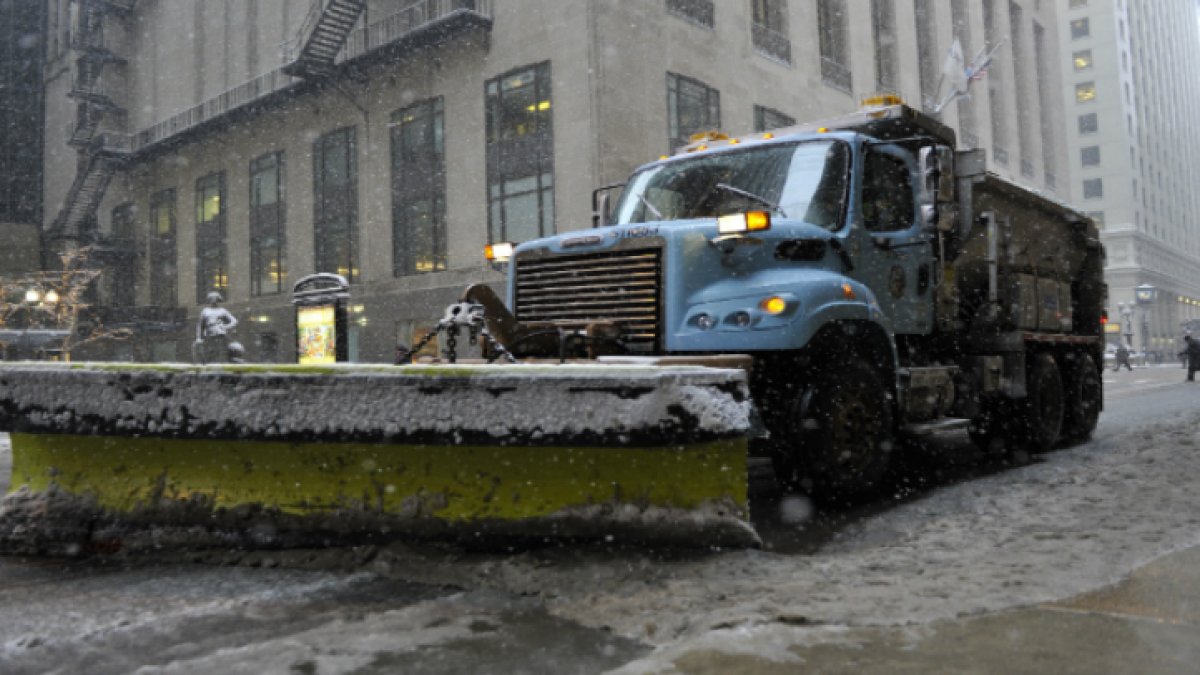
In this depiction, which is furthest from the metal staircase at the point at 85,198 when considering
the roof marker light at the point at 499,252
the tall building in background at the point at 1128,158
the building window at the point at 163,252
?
the tall building in background at the point at 1128,158

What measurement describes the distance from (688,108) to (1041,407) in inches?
724

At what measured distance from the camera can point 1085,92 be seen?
83.7 metres

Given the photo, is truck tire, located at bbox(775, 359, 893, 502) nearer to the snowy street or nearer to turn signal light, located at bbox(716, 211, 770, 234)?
the snowy street

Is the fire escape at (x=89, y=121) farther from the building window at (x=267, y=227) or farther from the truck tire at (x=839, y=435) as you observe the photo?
the truck tire at (x=839, y=435)

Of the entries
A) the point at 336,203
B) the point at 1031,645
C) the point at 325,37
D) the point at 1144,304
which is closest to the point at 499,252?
the point at 1031,645

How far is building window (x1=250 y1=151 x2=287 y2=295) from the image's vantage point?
109 feet

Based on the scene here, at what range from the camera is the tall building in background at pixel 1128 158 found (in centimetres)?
8019

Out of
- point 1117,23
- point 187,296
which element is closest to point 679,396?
point 187,296

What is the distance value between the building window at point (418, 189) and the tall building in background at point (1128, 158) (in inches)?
2502

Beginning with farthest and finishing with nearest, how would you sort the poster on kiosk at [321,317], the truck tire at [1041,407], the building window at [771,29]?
the building window at [771,29] < the poster on kiosk at [321,317] < the truck tire at [1041,407]

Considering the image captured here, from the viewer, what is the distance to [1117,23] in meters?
81.5

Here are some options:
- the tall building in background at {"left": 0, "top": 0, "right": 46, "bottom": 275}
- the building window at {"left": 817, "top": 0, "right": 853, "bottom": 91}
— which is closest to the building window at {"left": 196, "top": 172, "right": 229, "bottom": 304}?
the tall building in background at {"left": 0, "top": 0, "right": 46, "bottom": 275}

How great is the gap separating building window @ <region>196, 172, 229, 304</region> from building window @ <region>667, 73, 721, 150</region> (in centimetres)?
2003

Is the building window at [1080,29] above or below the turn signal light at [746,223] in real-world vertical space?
above
